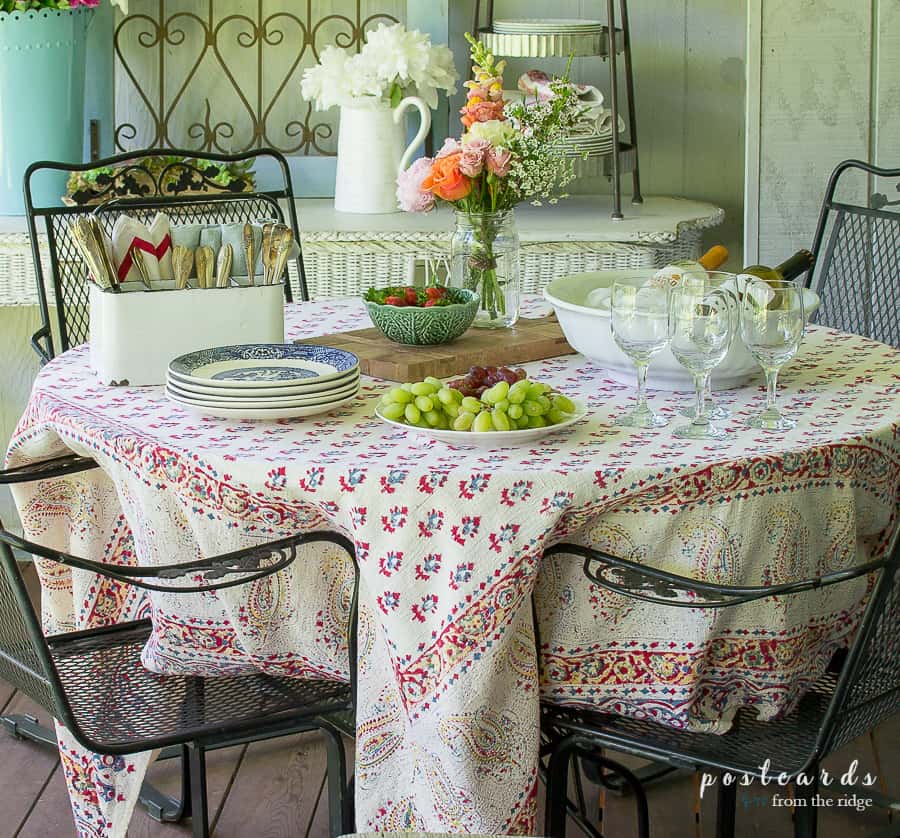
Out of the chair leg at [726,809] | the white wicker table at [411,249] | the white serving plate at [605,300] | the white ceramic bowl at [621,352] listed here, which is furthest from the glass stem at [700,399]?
the white wicker table at [411,249]

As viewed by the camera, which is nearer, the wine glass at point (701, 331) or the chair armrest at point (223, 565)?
the chair armrest at point (223, 565)

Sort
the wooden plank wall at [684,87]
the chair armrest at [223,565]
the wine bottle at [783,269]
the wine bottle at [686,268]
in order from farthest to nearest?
the wooden plank wall at [684,87] < the wine bottle at [783,269] < the wine bottle at [686,268] < the chair armrest at [223,565]

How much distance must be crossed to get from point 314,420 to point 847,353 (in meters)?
0.91

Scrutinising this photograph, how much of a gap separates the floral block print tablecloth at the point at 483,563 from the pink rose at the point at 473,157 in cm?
53

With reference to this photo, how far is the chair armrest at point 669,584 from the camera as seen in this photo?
148cm

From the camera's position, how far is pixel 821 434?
1695 millimetres

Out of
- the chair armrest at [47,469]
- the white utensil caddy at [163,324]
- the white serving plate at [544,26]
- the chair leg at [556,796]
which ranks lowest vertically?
the chair leg at [556,796]

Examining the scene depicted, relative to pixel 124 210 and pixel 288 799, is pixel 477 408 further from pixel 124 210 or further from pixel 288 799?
pixel 124 210

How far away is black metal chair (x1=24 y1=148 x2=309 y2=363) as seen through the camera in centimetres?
262

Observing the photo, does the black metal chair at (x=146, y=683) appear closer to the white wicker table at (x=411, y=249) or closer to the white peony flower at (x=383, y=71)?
the white wicker table at (x=411, y=249)

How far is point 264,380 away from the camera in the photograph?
181 centimetres

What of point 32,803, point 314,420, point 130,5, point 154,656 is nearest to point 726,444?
point 314,420

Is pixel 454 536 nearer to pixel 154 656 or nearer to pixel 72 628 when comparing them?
pixel 154 656

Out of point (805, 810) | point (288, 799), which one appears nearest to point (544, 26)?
point (288, 799)
